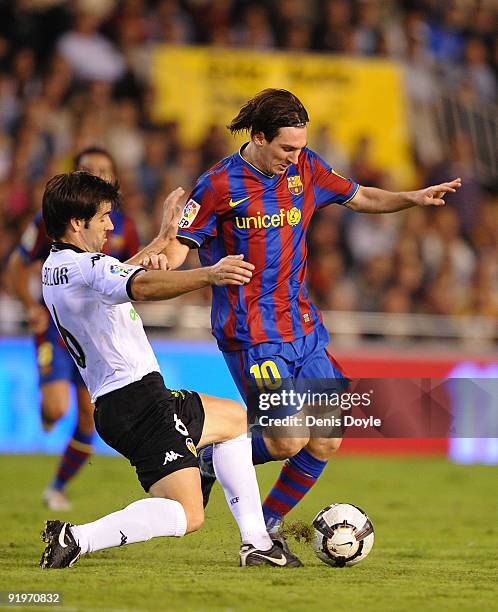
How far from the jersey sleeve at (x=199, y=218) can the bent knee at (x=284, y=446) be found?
111 centimetres

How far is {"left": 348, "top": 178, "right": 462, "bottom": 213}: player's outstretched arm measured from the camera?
265 inches

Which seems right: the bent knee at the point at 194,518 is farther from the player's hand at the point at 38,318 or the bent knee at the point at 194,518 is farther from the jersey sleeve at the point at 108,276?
the player's hand at the point at 38,318

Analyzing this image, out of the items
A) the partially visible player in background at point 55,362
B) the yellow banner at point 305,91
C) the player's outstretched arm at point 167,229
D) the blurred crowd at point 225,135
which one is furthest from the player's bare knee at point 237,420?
the yellow banner at point 305,91

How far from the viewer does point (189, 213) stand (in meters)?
6.38

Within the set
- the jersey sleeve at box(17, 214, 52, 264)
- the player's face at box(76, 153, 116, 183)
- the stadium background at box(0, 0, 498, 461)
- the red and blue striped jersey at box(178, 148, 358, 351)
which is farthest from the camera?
the stadium background at box(0, 0, 498, 461)

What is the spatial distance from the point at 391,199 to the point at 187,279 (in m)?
2.15

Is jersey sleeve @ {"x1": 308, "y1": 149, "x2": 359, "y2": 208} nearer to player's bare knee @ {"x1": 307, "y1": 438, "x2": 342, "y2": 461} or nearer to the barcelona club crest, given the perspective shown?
the barcelona club crest

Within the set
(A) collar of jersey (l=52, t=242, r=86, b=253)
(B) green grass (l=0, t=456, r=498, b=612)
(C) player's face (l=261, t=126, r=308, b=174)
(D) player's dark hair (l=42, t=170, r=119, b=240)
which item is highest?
(C) player's face (l=261, t=126, r=308, b=174)

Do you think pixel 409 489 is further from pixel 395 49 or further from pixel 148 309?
pixel 395 49

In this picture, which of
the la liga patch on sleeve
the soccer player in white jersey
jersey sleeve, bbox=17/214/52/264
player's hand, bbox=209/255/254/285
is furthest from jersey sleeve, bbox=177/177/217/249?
jersey sleeve, bbox=17/214/52/264

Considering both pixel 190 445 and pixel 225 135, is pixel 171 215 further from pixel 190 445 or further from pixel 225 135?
pixel 225 135

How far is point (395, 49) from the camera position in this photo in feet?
55.2

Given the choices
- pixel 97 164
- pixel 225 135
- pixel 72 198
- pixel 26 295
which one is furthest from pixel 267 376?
pixel 225 135

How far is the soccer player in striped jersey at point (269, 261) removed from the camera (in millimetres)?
6375
